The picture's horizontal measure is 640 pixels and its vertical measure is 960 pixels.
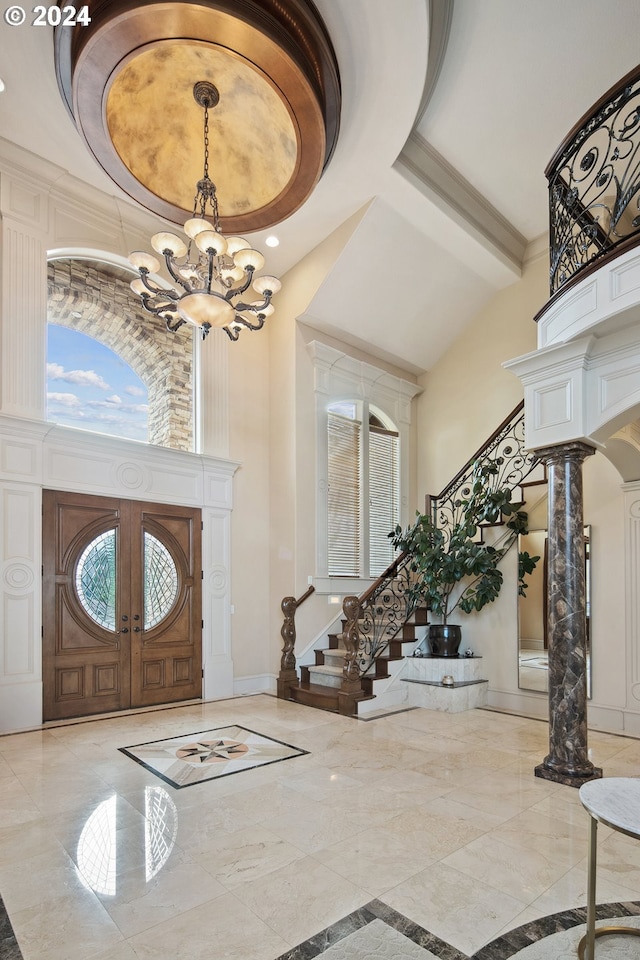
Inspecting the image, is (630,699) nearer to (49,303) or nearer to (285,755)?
(285,755)

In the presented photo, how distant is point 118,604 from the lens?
6.77 meters

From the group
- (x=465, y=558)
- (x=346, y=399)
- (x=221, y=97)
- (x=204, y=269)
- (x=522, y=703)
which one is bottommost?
(x=522, y=703)

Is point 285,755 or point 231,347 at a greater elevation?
point 231,347

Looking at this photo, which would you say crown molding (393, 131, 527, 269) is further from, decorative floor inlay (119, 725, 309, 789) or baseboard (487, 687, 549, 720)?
decorative floor inlay (119, 725, 309, 789)

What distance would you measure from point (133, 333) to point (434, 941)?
22.9ft

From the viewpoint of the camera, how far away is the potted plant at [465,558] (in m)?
6.76

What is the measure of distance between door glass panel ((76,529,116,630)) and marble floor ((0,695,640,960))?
150 cm

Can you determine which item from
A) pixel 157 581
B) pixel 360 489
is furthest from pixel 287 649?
pixel 360 489

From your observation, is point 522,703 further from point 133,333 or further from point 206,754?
point 133,333

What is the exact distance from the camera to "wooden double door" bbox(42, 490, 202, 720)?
6.32 metres

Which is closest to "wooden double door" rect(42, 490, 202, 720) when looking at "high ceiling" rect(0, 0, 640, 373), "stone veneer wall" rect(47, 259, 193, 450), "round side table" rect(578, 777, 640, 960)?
"stone veneer wall" rect(47, 259, 193, 450)

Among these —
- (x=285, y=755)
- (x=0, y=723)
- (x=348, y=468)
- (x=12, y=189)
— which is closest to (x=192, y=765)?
(x=285, y=755)

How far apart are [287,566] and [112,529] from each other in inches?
91.4

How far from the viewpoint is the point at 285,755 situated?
5082mm
